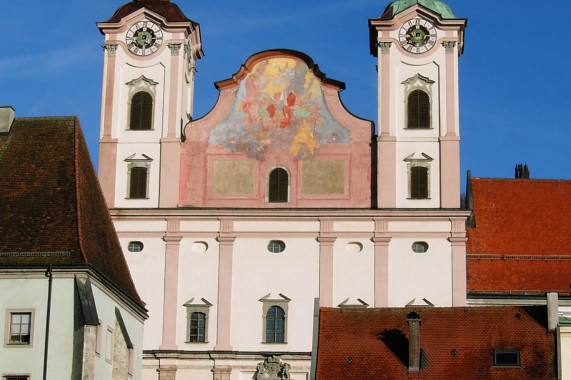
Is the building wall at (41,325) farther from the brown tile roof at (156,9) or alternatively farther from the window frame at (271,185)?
the brown tile roof at (156,9)

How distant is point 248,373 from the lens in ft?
172

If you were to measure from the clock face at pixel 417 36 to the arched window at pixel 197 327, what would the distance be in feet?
41.2

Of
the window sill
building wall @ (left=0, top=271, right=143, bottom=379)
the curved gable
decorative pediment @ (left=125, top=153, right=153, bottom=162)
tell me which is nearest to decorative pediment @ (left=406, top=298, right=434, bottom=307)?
the curved gable

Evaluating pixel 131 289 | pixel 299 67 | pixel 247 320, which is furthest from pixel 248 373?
pixel 299 67

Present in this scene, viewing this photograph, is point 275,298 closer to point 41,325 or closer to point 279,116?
→ point 279,116

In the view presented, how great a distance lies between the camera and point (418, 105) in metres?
54.8

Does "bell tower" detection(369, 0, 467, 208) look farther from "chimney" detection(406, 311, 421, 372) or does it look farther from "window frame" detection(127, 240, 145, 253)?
"chimney" detection(406, 311, 421, 372)

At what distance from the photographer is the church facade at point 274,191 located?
5300cm

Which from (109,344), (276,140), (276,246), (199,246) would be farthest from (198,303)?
(109,344)

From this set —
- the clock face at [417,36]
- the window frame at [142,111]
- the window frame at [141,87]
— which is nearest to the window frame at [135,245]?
the window frame at [142,111]

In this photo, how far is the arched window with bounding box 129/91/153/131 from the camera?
55.4m

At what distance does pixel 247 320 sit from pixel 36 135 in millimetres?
12105

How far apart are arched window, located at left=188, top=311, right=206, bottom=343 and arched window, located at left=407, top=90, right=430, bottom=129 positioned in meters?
10.4

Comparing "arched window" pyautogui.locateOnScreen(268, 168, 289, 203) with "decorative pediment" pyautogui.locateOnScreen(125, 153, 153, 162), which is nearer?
"arched window" pyautogui.locateOnScreen(268, 168, 289, 203)
